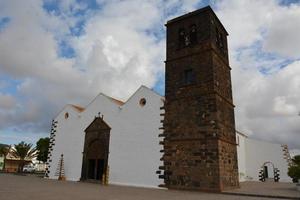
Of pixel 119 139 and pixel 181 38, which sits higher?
pixel 181 38

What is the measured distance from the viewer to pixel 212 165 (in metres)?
14.5

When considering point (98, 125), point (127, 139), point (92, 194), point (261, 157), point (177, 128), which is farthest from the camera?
point (261, 157)

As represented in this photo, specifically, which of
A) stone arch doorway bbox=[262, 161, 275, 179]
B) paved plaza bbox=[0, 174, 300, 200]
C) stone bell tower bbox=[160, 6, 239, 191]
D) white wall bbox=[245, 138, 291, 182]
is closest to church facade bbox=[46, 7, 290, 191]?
stone bell tower bbox=[160, 6, 239, 191]

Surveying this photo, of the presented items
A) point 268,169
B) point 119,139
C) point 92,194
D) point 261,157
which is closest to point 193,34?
point 119,139

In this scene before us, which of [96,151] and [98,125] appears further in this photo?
[98,125]

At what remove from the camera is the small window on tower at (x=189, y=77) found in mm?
16781

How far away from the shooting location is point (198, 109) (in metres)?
15.8

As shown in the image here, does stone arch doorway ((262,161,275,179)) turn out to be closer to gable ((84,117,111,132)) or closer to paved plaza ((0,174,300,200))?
paved plaza ((0,174,300,200))

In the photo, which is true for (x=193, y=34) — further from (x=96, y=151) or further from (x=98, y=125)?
(x=96, y=151)

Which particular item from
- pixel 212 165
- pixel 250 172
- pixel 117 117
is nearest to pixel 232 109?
pixel 212 165

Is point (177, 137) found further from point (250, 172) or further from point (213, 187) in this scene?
point (250, 172)

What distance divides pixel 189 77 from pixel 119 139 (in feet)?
21.6

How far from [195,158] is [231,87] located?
6215mm

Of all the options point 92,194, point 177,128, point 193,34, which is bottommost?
point 92,194
